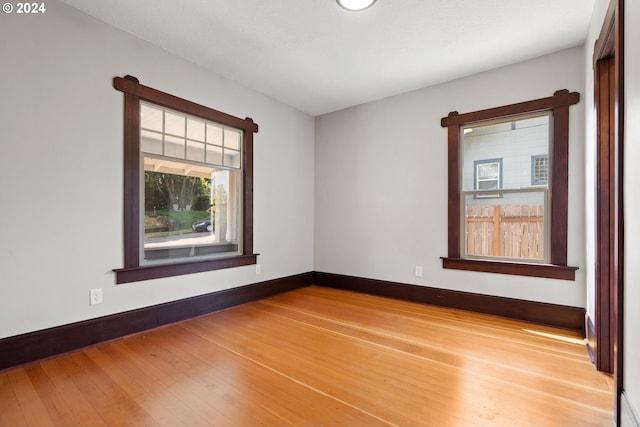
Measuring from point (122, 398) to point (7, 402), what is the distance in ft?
2.04

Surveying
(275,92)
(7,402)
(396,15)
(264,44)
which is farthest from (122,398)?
(275,92)

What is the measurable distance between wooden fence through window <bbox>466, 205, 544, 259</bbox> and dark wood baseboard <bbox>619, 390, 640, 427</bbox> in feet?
6.36

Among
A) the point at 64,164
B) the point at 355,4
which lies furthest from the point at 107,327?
the point at 355,4

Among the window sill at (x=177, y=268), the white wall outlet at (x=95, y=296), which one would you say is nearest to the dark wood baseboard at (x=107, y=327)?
the white wall outlet at (x=95, y=296)

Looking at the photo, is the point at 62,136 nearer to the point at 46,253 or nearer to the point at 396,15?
the point at 46,253

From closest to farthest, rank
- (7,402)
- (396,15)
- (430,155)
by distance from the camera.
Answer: (7,402) < (396,15) < (430,155)

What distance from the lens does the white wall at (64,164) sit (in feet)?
6.76

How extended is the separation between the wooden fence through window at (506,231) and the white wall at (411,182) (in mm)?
264

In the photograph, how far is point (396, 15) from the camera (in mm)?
2373

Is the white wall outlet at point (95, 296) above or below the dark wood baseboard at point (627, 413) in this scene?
above

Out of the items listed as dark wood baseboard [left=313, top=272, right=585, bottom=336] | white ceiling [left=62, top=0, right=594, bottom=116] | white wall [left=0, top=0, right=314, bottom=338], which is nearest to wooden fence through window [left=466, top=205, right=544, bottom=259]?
dark wood baseboard [left=313, top=272, right=585, bottom=336]

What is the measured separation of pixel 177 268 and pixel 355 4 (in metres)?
2.87

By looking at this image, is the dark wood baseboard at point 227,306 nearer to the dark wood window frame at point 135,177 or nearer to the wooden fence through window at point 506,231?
the dark wood window frame at point 135,177

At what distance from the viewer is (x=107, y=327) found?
2.47 metres
